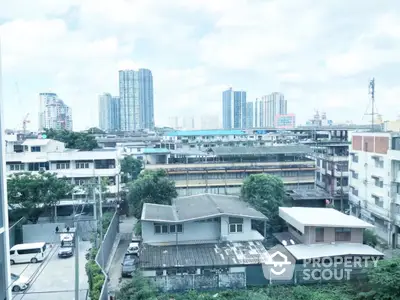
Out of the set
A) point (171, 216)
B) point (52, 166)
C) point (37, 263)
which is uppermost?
point (52, 166)

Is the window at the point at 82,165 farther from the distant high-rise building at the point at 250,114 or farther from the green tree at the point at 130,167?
the distant high-rise building at the point at 250,114

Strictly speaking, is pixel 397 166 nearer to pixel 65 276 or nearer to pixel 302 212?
pixel 302 212

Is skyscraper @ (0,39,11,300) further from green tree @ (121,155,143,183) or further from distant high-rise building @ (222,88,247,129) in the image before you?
distant high-rise building @ (222,88,247,129)

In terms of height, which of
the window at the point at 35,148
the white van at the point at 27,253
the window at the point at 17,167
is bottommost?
the white van at the point at 27,253

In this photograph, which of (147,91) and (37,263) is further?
(147,91)

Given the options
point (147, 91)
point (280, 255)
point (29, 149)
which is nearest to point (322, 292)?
point (280, 255)

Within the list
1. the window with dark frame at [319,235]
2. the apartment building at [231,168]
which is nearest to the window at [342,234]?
the window with dark frame at [319,235]

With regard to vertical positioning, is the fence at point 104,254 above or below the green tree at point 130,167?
below
